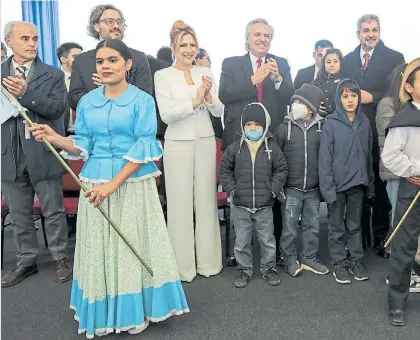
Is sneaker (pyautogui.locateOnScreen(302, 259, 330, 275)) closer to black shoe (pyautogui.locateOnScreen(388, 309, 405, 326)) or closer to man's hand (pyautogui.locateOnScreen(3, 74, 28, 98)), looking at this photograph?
→ black shoe (pyautogui.locateOnScreen(388, 309, 405, 326))

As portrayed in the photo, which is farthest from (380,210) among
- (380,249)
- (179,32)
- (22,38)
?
(22,38)

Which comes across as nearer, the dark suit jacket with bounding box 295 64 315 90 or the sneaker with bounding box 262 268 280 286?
the sneaker with bounding box 262 268 280 286

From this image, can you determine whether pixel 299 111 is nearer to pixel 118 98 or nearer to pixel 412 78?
pixel 412 78

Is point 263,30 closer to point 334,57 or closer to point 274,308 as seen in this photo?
point 334,57

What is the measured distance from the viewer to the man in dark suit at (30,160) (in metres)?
3.13

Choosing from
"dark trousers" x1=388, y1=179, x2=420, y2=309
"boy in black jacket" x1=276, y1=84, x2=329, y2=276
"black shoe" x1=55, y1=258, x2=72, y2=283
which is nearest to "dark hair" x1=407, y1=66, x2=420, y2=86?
"dark trousers" x1=388, y1=179, x2=420, y2=309

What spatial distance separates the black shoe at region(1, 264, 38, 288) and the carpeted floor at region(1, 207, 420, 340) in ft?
0.16

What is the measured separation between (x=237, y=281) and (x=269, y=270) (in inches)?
9.9

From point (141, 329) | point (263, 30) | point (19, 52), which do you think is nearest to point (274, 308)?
point (141, 329)

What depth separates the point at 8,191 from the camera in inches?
132

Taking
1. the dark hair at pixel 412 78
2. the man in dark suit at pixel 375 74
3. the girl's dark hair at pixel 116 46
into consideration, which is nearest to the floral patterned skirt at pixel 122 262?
the girl's dark hair at pixel 116 46

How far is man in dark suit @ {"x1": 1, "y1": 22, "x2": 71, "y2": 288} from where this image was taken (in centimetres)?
313

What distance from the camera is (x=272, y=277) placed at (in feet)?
10.6

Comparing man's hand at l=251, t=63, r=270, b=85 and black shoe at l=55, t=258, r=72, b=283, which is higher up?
man's hand at l=251, t=63, r=270, b=85
